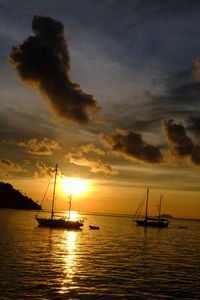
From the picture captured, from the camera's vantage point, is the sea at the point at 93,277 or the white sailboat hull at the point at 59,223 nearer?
the sea at the point at 93,277

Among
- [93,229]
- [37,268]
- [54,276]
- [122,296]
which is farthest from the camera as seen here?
[93,229]

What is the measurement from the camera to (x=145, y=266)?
156ft

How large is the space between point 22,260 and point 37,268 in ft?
20.4

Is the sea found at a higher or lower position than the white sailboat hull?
higher

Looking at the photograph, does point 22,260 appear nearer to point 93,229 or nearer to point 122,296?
point 122,296

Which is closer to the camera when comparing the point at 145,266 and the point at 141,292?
the point at 141,292

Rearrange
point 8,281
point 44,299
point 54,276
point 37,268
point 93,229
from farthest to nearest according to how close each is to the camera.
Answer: point 93,229, point 37,268, point 54,276, point 8,281, point 44,299

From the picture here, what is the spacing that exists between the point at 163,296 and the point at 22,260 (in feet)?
75.2

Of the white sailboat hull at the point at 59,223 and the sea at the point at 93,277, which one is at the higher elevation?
the sea at the point at 93,277

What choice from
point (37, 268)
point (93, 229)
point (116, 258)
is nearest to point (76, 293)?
point (37, 268)

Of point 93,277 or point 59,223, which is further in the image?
point 59,223

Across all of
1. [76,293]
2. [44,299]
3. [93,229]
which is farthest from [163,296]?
[93,229]

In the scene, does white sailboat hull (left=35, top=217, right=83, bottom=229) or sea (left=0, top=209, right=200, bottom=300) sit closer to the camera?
sea (left=0, top=209, right=200, bottom=300)

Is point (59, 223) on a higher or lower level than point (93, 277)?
lower
